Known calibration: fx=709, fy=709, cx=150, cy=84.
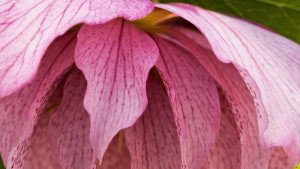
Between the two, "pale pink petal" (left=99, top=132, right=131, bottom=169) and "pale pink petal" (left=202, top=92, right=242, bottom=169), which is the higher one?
"pale pink petal" (left=202, top=92, right=242, bottom=169)

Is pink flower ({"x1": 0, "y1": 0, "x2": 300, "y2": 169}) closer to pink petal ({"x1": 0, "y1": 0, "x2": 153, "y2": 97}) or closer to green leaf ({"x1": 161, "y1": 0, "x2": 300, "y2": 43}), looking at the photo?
pink petal ({"x1": 0, "y1": 0, "x2": 153, "y2": 97})

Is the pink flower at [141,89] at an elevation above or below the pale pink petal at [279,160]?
above

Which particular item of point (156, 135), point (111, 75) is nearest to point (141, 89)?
point (111, 75)

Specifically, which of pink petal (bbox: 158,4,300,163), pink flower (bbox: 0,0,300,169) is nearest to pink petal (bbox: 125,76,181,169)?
pink flower (bbox: 0,0,300,169)

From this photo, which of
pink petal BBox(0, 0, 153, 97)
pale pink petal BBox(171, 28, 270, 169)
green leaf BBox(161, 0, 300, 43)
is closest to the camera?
pink petal BBox(0, 0, 153, 97)

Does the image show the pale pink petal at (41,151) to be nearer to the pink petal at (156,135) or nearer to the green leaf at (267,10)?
the pink petal at (156,135)

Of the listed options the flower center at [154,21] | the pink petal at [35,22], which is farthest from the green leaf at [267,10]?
the pink petal at [35,22]

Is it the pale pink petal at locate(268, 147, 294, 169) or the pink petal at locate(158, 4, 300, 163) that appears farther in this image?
the pale pink petal at locate(268, 147, 294, 169)

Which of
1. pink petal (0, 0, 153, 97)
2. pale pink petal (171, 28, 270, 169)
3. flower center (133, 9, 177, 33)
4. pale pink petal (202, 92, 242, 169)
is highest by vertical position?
pink petal (0, 0, 153, 97)
